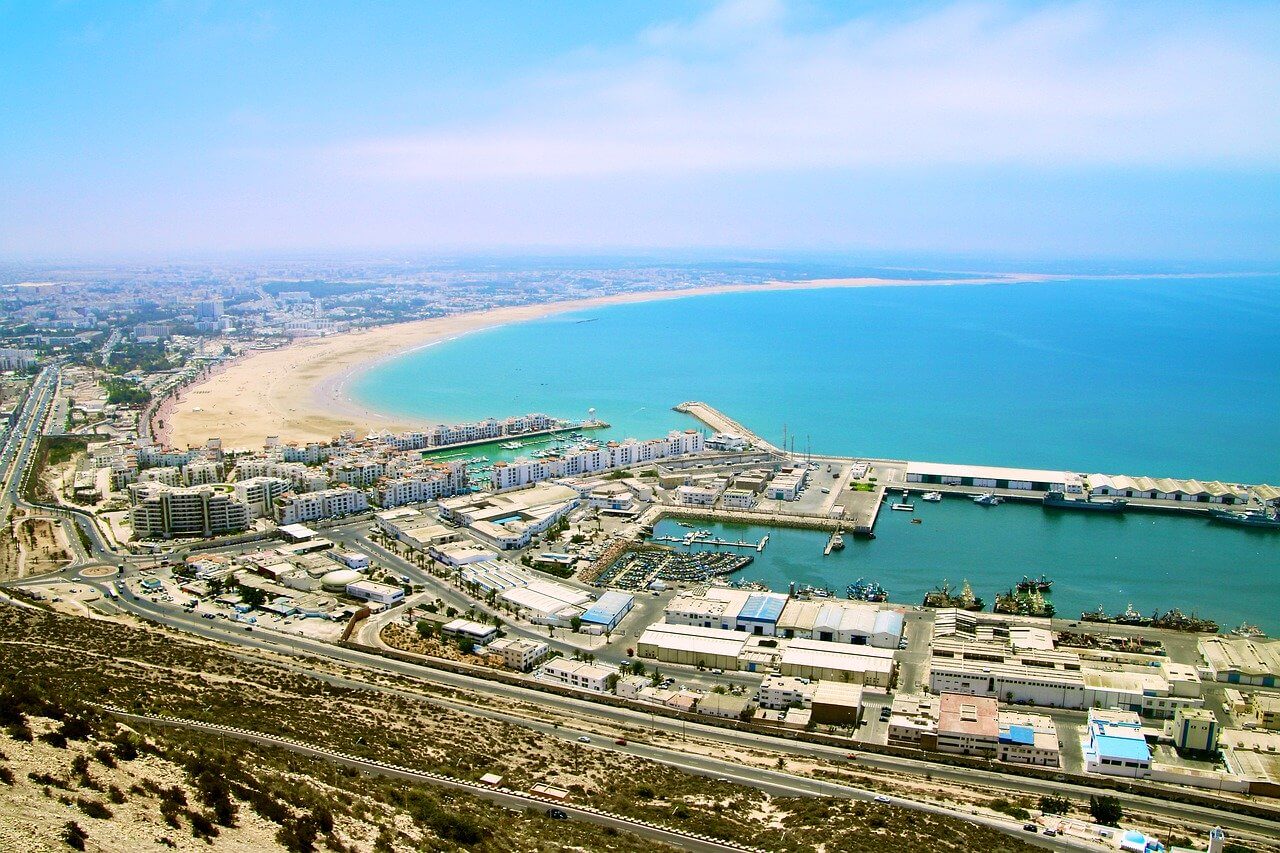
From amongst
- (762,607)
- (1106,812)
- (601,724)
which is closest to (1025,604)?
(762,607)

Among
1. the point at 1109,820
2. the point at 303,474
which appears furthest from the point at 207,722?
the point at 303,474

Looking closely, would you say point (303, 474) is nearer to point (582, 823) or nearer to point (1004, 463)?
point (582, 823)

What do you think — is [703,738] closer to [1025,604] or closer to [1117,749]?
[1117,749]

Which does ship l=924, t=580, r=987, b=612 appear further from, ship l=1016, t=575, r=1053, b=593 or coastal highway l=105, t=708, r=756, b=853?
coastal highway l=105, t=708, r=756, b=853

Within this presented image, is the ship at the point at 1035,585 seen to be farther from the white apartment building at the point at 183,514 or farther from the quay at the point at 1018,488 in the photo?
the white apartment building at the point at 183,514

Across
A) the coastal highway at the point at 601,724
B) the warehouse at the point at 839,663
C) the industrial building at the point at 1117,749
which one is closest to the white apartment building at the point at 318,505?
the coastal highway at the point at 601,724
